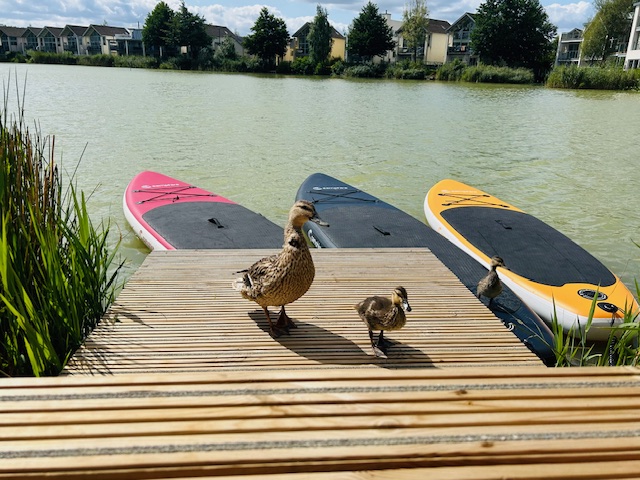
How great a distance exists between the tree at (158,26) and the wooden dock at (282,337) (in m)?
67.8

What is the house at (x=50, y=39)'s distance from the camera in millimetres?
76500

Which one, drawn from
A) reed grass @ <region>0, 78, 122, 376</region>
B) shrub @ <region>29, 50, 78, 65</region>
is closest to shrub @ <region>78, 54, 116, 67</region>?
shrub @ <region>29, 50, 78, 65</region>

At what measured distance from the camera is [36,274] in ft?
9.16

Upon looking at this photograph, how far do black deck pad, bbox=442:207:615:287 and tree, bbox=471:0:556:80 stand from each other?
159 feet

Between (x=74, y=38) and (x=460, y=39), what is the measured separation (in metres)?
56.3

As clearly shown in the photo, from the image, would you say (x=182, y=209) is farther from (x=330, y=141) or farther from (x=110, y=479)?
(x=330, y=141)

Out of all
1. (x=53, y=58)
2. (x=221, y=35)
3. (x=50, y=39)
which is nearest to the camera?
(x=53, y=58)

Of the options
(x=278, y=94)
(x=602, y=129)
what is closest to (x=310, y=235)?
(x=602, y=129)

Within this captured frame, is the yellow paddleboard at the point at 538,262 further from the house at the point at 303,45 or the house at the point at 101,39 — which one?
the house at the point at 101,39

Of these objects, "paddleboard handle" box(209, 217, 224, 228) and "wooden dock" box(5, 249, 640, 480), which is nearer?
"wooden dock" box(5, 249, 640, 480)

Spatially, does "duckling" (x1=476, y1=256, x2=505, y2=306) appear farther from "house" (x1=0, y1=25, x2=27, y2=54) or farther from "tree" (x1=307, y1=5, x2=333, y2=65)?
"house" (x1=0, y1=25, x2=27, y2=54)

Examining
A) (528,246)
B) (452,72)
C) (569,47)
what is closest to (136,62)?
(452,72)

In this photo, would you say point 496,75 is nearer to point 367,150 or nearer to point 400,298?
point 367,150

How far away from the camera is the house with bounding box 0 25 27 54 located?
75625mm
